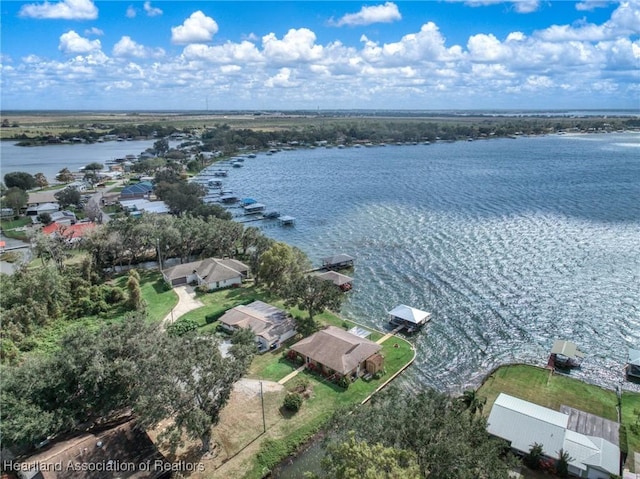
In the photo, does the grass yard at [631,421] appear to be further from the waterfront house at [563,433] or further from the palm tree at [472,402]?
the palm tree at [472,402]

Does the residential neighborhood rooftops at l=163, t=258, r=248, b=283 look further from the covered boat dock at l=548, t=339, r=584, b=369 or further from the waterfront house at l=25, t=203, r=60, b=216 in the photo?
the waterfront house at l=25, t=203, r=60, b=216

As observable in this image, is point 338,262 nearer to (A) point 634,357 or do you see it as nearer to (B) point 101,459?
(A) point 634,357

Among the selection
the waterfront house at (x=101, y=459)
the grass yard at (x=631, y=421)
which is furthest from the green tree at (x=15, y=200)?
the grass yard at (x=631, y=421)

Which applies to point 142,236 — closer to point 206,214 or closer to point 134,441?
point 206,214

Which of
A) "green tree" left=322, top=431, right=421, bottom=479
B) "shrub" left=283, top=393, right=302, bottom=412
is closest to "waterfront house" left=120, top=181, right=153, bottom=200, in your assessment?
"shrub" left=283, top=393, right=302, bottom=412

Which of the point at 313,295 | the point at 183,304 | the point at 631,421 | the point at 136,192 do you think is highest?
the point at 313,295

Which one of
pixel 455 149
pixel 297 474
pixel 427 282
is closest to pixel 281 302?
pixel 427 282

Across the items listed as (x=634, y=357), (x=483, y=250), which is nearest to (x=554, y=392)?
(x=634, y=357)
